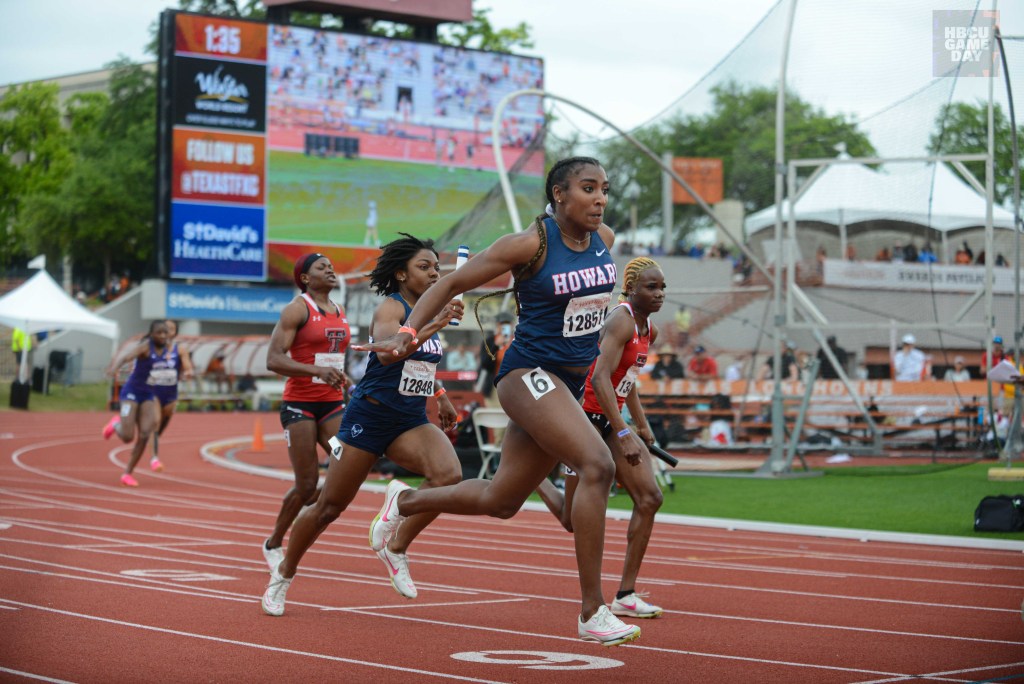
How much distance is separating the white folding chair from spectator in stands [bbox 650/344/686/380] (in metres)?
6.12

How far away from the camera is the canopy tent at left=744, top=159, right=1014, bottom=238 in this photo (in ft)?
60.1

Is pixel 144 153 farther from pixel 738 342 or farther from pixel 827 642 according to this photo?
Result: pixel 827 642

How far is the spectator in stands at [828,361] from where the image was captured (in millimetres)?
20750

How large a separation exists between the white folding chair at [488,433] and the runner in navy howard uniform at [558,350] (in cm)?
820

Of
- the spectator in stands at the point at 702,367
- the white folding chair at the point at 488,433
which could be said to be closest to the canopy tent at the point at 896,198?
the spectator in stands at the point at 702,367

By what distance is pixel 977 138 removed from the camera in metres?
17.3

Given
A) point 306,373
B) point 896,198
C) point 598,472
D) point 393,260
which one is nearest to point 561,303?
point 598,472

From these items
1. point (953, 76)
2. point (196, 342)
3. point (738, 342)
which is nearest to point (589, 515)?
point (953, 76)

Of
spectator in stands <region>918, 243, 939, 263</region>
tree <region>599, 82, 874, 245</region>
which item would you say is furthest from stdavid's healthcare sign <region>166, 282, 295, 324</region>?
spectator in stands <region>918, 243, 939, 263</region>

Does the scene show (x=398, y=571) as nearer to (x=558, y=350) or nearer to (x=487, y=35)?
(x=558, y=350)

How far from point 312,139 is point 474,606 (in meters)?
33.1

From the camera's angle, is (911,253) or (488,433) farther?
(911,253)

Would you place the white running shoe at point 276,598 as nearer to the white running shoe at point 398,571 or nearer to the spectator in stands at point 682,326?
the white running shoe at point 398,571

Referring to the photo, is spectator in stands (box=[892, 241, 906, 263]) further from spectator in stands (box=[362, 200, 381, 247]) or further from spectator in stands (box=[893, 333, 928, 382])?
spectator in stands (box=[362, 200, 381, 247])
